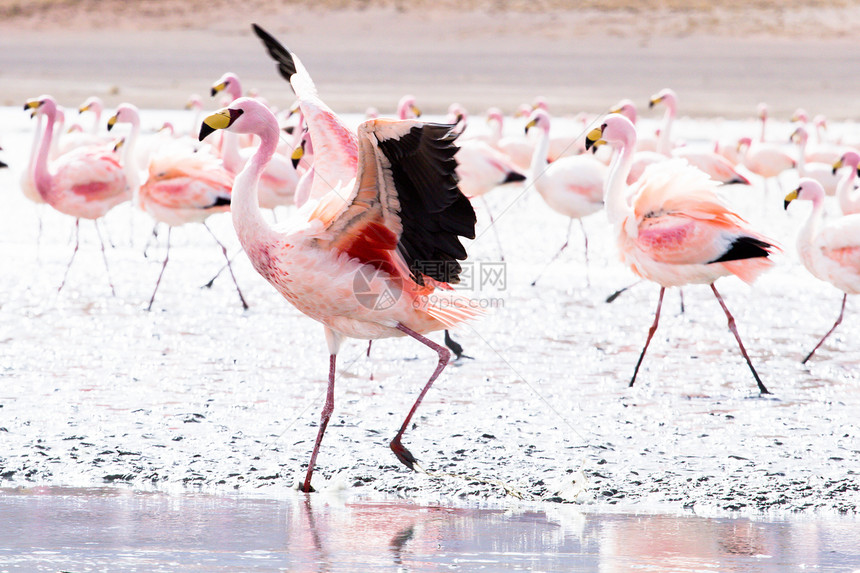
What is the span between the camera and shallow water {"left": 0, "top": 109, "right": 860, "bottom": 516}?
14.4 feet

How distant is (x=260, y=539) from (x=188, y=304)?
14.6ft

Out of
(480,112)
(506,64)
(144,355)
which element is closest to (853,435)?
(144,355)

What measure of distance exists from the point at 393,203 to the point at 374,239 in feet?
1.23

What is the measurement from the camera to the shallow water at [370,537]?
3.42 m

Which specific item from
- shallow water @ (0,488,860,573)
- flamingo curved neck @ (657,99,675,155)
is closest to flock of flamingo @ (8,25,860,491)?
shallow water @ (0,488,860,573)

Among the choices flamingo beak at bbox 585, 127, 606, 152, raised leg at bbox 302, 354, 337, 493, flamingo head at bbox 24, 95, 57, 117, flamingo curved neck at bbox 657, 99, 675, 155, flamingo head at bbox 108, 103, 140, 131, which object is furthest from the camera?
flamingo curved neck at bbox 657, 99, 675, 155

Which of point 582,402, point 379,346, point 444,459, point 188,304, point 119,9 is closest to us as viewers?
point 444,459

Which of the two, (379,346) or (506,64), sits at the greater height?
(506,64)

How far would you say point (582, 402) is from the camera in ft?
18.0

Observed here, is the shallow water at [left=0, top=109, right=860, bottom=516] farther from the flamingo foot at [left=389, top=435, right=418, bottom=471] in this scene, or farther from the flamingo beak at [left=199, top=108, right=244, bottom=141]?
the flamingo beak at [left=199, top=108, right=244, bottom=141]

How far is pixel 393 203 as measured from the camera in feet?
14.4

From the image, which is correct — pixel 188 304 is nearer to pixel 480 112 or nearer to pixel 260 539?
pixel 260 539

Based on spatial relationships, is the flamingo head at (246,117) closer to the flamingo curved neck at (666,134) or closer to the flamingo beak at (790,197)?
the flamingo beak at (790,197)

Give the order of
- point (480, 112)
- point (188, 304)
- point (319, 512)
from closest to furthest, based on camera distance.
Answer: point (319, 512)
point (188, 304)
point (480, 112)
